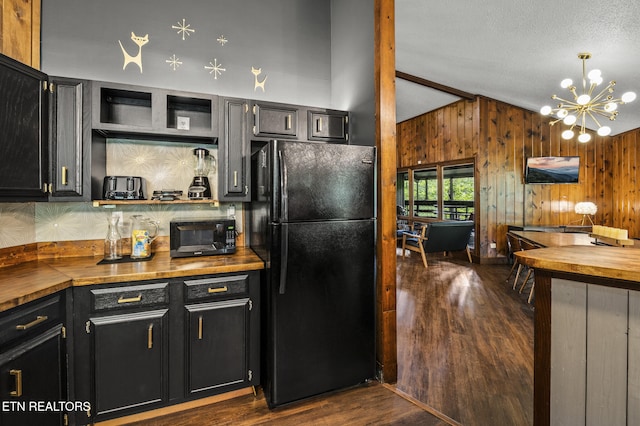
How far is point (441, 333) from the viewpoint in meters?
3.06

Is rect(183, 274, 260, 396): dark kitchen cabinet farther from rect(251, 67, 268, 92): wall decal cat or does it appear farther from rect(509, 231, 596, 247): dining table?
rect(509, 231, 596, 247): dining table

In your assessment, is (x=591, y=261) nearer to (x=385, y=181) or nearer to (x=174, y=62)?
(x=385, y=181)

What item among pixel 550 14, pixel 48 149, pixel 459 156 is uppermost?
pixel 550 14

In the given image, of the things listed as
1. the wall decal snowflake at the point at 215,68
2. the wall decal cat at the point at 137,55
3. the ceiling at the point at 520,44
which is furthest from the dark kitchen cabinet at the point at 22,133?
the ceiling at the point at 520,44

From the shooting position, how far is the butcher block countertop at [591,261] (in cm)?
115

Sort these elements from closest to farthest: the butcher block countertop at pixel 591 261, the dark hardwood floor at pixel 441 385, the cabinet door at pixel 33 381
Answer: the butcher block countertop at pixel 591 261 → the cabinet door at pixel 33 381 → the dark hardwood floor at pixel 441 385

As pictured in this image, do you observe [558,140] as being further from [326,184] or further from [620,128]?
[326,184]

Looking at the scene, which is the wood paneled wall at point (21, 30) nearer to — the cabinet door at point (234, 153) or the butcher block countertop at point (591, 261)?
the cabinet door at point (234, 153)

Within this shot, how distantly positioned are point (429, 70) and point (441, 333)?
4507 mm

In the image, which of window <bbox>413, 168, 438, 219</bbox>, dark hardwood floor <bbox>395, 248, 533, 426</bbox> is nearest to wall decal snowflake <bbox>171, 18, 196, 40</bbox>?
dark hardwood floor <bbox>395, 248, 533, 426</bbox>

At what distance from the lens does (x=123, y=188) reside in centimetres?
225

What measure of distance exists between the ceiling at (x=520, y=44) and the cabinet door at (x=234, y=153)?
2.65m

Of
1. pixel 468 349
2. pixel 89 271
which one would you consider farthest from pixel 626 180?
pixel 89 271

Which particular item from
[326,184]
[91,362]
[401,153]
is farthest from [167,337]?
[401,153]
